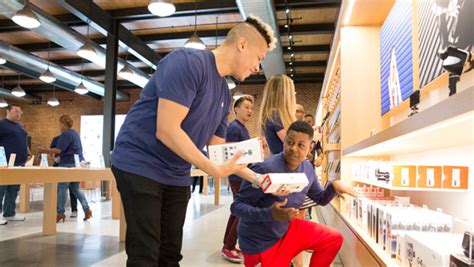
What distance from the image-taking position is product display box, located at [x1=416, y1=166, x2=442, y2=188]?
6.02 ft

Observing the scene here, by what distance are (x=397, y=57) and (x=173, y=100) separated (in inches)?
96.1

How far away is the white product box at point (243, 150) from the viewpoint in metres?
1.47

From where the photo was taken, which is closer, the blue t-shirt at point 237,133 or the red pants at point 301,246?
the red pants at point 301,246

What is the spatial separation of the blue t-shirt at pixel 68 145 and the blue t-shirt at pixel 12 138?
496mm

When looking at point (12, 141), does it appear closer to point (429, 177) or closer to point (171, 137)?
point (171, 137)

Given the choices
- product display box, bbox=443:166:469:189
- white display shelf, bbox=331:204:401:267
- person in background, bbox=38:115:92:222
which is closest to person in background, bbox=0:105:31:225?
person in background, bbox=38:115:92:222

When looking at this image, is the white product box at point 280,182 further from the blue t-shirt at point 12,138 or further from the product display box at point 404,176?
the blue t-shirt at point 12,138

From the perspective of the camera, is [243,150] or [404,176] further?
[404,176]

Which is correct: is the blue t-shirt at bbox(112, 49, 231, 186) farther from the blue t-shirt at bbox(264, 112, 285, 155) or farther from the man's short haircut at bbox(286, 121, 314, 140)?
the blue t-shirt at bbox(264, 112, 285, 155)

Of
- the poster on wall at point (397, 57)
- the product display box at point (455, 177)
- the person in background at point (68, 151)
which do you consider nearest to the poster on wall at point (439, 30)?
the poster on wall at point (397, 57)

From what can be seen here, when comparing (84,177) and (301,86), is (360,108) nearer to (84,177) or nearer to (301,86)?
(84,177)

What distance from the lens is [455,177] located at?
180 cm

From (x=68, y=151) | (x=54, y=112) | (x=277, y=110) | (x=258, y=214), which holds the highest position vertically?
(x=54, y=112)

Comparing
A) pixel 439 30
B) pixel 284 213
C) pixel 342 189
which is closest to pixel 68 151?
pixel 342 189
